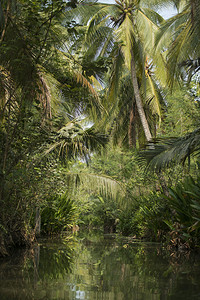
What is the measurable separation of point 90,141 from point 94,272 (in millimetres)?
7903

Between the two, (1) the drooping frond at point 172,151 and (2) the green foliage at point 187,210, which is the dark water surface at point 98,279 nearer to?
(2) the green foliage at point 187,210

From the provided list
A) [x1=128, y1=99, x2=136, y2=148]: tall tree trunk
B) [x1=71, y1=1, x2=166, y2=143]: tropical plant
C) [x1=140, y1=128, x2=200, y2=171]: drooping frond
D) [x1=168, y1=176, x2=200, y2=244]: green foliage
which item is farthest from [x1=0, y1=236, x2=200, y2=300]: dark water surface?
[x1=128, y1=99, x2=136, y2=148]: tall tree trunk

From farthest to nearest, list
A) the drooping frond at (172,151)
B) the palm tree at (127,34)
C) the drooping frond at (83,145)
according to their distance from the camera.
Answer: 1. the palm tree at (127,34)
2. the drooping frond at (83,145)
3. the drooping frond at (172,151)

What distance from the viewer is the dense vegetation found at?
6.45 m

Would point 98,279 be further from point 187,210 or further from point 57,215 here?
point 57,215

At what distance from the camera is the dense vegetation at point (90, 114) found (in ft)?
21.2

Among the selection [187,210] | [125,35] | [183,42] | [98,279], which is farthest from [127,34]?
[98,279]

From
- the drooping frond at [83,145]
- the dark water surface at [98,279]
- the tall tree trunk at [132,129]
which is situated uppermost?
the tall tree trunk at [132,129]

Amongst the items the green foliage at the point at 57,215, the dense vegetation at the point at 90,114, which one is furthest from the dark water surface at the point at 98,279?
the green foliage at the point at 57,215

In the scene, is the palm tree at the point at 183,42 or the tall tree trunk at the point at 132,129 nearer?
the palm tree at the point at 183,42

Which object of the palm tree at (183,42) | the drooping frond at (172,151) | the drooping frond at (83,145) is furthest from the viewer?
the drooping frond at (83,145)

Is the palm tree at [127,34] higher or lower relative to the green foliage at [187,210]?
higher

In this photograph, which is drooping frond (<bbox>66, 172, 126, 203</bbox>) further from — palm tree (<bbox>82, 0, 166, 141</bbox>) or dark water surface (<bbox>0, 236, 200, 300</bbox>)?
dark water surface (<bbox>0, 236, 200, 300</bbox>)

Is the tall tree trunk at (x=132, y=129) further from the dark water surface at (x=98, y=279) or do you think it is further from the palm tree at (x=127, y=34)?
the dark water surface at (x=98, y=279)
